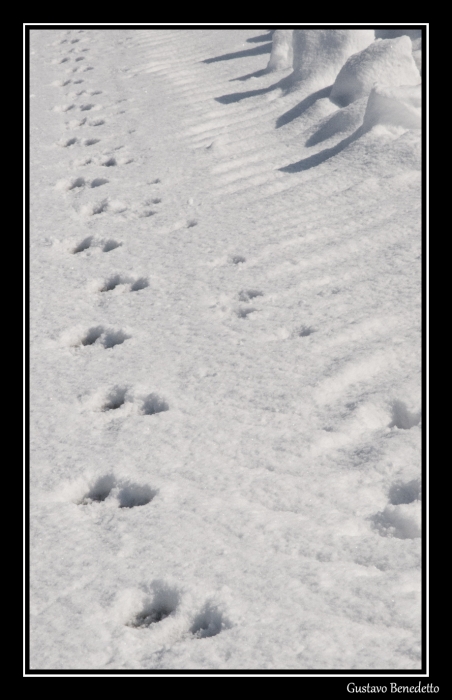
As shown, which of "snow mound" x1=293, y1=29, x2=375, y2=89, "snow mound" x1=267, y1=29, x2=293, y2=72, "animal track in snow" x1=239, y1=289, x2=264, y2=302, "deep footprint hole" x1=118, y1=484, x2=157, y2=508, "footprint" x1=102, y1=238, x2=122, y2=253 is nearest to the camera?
"deep footprint hole" x1=118, y1=484, x2=157, y2=508

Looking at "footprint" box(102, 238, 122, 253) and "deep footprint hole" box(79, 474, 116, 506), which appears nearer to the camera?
"deep footprint hole" box(79, 474, 116, 506)

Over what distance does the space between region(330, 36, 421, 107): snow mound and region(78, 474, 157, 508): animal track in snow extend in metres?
3.02

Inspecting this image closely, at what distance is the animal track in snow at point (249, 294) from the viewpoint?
2758 millimetres

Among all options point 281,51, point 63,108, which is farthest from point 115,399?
point 281,51

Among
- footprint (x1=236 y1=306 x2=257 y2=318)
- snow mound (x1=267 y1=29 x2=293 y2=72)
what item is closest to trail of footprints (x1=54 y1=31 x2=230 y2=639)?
footprint (x1=236 y1=306 x2=257 y2=318)

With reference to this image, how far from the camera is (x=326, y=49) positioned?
4703mm

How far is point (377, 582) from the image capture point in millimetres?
1575

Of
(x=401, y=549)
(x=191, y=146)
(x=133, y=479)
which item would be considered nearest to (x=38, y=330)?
(x=133, y=479)

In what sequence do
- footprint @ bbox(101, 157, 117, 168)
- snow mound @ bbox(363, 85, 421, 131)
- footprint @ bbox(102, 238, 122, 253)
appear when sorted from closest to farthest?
footprint @ bbox(102, 238, 122, 253), snow mound @ bbox(363, 85, 421, 131), footprint @ bbox(101, 157, 117, 168)

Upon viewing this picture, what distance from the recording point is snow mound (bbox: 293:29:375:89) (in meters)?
4.68

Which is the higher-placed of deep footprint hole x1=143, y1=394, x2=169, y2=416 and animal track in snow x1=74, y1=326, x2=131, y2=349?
animal track in snow x1=74, y1=326, x2=131, y2=349

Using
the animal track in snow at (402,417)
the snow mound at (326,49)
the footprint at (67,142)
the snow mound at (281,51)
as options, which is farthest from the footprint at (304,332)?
the snow mound at (281,51)

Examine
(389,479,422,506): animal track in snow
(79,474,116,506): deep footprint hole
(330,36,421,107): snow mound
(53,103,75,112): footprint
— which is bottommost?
(79,474,116,506): deep footprint hole

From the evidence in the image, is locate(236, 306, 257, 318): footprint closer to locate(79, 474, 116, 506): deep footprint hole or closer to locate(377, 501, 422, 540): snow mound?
locate(79, 474, 116, 506): deep footprint hole
